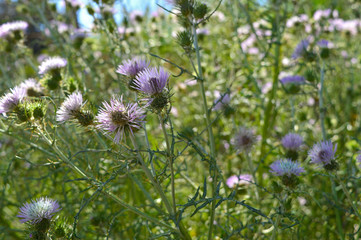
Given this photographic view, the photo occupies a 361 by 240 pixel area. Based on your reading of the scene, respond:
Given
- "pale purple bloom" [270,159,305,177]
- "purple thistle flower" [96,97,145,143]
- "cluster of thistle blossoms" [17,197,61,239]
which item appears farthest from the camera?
"pale purple bloom" [270,159,305,177]

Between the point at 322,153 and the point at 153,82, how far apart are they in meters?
0.93

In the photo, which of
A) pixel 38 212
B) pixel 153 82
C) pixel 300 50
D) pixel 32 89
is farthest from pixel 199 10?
pixel 32 89

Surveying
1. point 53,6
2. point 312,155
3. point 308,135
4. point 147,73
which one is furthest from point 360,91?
point 53,6

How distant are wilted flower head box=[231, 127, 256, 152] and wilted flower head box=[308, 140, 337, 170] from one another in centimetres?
64

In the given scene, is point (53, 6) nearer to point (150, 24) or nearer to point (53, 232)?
point (150, 24)

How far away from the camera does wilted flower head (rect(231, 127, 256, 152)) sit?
7.88ft

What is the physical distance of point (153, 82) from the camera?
1.47 meters

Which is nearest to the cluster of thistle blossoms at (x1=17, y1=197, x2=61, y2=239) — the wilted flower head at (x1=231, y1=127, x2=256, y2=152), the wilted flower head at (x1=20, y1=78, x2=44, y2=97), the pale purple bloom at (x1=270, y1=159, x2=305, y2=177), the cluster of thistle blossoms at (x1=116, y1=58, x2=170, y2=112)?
the cluster of thistle blossoms at (x1=116, y1=58, x2=170, y2=112)

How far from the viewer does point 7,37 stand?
3.04m

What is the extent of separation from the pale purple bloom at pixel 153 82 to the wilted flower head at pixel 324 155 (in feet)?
2.83

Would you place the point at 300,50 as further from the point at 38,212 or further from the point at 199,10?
the point at 38,212

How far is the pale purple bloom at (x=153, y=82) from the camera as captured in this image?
1467mm

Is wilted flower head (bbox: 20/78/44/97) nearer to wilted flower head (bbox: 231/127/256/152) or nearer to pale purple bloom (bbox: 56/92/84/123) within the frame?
pale purple bloom (bbox: 56/92/84/123)

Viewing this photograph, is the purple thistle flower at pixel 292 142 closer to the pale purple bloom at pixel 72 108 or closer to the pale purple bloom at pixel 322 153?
the pale purple bloom at pixel 322 153
